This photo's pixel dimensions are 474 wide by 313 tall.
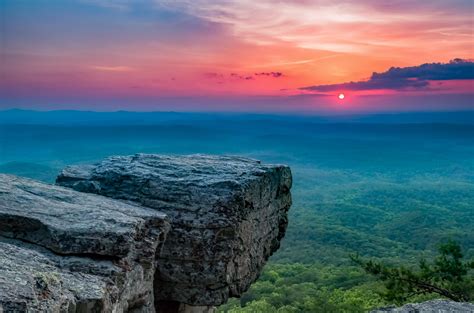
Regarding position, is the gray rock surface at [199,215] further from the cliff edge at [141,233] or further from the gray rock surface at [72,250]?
the gray rock surface at [72,250]

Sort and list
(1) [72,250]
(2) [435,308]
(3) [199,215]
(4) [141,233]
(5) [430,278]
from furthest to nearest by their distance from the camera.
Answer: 1. (5) [430,278]
2. (3) [199,215]
3. (2) [435,308]
4. (4) [141,233]
5. (1) [72,250]

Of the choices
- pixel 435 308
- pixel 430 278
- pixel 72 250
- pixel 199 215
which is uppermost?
pixel 72 250

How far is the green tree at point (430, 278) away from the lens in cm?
2111

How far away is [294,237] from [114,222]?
11372cm

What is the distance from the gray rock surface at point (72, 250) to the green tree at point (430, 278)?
13196mm

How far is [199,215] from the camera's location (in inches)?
537

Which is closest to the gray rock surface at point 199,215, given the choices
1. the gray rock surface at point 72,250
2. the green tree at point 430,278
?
the gray rock surface at point 72,250

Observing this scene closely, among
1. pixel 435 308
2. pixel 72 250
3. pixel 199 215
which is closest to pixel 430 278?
pixel 435 308

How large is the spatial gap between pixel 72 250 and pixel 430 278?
17.5 metres

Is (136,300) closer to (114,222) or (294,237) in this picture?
(114,222)

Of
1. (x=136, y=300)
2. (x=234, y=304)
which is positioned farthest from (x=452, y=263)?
(x=234, y=304)

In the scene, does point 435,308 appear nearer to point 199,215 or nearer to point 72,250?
point 199,215

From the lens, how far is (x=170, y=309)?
14.8 meters

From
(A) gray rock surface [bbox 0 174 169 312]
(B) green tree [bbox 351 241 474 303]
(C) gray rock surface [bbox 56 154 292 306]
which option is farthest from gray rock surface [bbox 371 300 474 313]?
(B) green tree [bbox 351 241 474 303]
